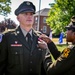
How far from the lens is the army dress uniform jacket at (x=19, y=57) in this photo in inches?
189

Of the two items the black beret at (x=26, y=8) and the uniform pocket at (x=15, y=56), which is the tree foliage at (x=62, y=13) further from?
the uniform pocket at (x=15, y=56)

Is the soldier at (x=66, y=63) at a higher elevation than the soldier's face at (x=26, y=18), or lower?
lower

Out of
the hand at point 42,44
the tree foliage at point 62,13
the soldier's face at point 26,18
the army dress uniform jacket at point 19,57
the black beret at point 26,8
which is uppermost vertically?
the black beret at point 26,8

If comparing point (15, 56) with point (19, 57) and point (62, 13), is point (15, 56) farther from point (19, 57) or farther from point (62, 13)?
point (62, 13)

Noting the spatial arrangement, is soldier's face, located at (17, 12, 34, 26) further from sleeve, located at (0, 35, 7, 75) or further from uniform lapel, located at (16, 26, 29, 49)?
sleeve, located at (0, 35, 7, 75)

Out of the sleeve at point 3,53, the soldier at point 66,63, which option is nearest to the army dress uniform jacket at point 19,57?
the sleeve at point 3,53

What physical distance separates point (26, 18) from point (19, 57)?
63 centimetres

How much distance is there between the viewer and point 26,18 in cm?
481

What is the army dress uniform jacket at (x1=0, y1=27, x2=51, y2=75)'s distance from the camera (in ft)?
15.7

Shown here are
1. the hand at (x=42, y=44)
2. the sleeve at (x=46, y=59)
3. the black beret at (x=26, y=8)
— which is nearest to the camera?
the sleeve at (x=46, y=59)

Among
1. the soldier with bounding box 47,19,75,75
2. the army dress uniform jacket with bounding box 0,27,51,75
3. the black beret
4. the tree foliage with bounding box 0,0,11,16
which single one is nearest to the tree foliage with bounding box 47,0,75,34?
the tree foliage with bounding box 0,0,11,16

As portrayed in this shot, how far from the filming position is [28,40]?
4.95 meters

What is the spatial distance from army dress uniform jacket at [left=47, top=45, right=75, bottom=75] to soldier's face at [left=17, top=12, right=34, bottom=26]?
0.94 meters

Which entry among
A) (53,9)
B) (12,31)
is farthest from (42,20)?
(12,31)
